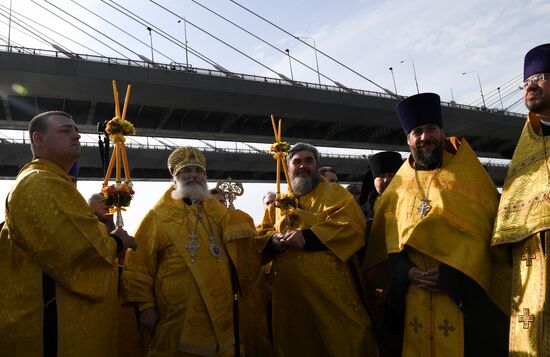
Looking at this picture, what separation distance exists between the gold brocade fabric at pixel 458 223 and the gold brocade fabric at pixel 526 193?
0.23 meters

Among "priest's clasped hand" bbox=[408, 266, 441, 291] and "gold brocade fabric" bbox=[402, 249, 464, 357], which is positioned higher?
"priest's clasped hand" bbox=[408, 266, 441, 291]

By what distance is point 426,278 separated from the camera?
3.49 meters

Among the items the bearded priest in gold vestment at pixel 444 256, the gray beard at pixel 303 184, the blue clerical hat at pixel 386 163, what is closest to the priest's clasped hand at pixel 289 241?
the gray beard at pixel 303 184

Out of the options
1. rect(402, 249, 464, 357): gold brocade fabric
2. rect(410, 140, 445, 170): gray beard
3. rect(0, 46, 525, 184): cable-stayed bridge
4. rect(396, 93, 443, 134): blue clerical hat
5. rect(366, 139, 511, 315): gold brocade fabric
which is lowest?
rect(402, 249, 464, 357): gold brocade fabric

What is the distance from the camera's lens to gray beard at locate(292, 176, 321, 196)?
4.68m

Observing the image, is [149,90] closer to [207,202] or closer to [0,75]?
[0,75]

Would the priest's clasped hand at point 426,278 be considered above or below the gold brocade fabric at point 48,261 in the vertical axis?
below

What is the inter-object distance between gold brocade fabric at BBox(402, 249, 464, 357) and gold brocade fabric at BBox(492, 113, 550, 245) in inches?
23.5

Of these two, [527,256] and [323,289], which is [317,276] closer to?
[323,289]

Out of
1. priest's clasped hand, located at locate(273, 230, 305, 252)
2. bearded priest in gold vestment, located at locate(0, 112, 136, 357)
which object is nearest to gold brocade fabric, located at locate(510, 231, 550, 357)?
priest's clasped hand, located at locate(273, 230, 305, 252)

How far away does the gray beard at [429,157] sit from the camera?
380cm

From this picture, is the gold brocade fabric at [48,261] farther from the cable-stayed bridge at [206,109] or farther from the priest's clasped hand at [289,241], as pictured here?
the cable-stayed bridge at [206,109]

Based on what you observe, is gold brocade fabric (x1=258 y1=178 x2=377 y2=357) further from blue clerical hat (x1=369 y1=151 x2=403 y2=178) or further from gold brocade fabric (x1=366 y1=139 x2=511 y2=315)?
blue clerical hat (x1=369 y1=151 x2=403 y2=178)

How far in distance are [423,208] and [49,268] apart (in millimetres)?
2673
